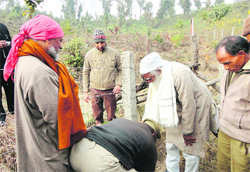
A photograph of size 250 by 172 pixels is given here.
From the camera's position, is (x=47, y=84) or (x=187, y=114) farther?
(x=187, y=114)

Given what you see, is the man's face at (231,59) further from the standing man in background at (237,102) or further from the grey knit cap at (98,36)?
the grey knit cap at (98,36)

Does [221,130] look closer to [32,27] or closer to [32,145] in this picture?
[32,145]

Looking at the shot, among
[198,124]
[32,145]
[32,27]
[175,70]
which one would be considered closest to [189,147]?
[198,124]

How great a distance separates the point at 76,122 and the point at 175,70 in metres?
1.21

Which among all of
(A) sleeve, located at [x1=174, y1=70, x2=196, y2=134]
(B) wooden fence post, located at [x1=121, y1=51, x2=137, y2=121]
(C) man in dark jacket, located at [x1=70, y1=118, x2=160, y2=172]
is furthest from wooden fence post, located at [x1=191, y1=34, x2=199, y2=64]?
(C) man in dark jacket, located at [x1=70, y1=118, x2=160, y2=172]

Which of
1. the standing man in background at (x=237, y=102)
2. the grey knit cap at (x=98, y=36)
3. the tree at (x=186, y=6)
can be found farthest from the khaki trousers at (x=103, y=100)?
the tree at (x=186, y=6)

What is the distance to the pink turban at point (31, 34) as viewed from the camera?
1211mm

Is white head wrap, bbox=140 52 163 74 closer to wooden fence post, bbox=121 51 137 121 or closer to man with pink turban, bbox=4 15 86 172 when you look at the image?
wooden fence post, bbox=121 51 137 121

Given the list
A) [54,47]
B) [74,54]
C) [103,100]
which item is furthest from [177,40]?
[54,47]

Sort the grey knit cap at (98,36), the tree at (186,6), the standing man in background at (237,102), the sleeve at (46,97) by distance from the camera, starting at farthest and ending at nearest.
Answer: the tree at (186,6) < the grey knit cap at (98,36) < the standing man in background at (237,102) < the sleeve at (46,97)

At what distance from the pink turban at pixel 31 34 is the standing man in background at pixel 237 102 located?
167 centimetres

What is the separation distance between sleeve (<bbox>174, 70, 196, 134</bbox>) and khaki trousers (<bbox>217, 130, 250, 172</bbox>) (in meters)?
0.42

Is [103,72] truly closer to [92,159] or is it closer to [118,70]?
[118,70]

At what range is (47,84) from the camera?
1.14 m
